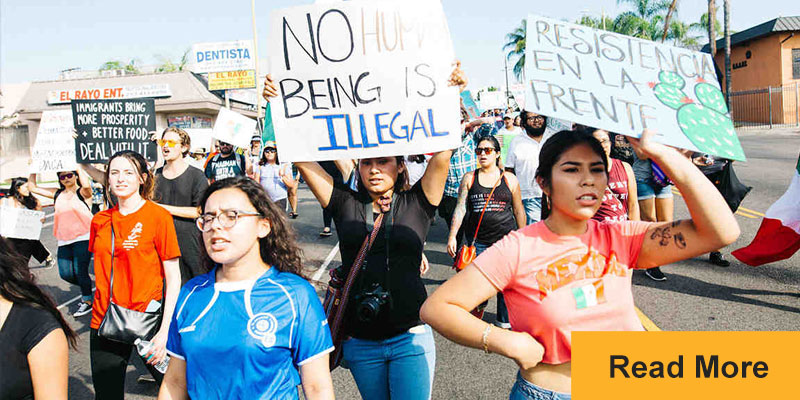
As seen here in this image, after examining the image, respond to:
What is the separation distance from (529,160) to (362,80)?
158 inches

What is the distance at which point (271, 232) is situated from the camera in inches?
94.3

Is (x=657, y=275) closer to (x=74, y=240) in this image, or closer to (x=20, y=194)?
(x=74, y=240)

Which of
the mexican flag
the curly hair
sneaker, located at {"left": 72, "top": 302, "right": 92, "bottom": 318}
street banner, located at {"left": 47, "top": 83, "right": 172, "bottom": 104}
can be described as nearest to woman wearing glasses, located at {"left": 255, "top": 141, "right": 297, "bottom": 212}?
sneaker, located at {"left": 72, "top": 302, "right": 92, "bottom": 318}

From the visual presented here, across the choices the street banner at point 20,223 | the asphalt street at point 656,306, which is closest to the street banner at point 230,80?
the asphalt street at point 656,306

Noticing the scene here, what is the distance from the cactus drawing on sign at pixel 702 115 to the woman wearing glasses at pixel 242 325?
1.50 m

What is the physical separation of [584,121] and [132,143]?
16.2 feet

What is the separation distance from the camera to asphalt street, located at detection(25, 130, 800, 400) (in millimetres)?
4309

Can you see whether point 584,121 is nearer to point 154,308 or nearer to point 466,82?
point 466,82

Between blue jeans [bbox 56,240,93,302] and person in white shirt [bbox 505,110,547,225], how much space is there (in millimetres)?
5092

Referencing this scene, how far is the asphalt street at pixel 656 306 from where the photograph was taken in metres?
4.31

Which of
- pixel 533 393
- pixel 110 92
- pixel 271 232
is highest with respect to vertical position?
pixel 110 92

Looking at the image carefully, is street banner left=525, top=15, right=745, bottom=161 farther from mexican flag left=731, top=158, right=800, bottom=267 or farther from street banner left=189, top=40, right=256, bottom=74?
street banner left=189, top=40, right=256, bottom=74

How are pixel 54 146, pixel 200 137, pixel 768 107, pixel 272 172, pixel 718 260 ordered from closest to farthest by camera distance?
1. pixel 54 146
2. pixel 718 260
3. pixel 272 172
4. pixel 200 137
5. pixel 768 107

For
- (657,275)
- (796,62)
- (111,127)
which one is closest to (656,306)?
(657,275)
